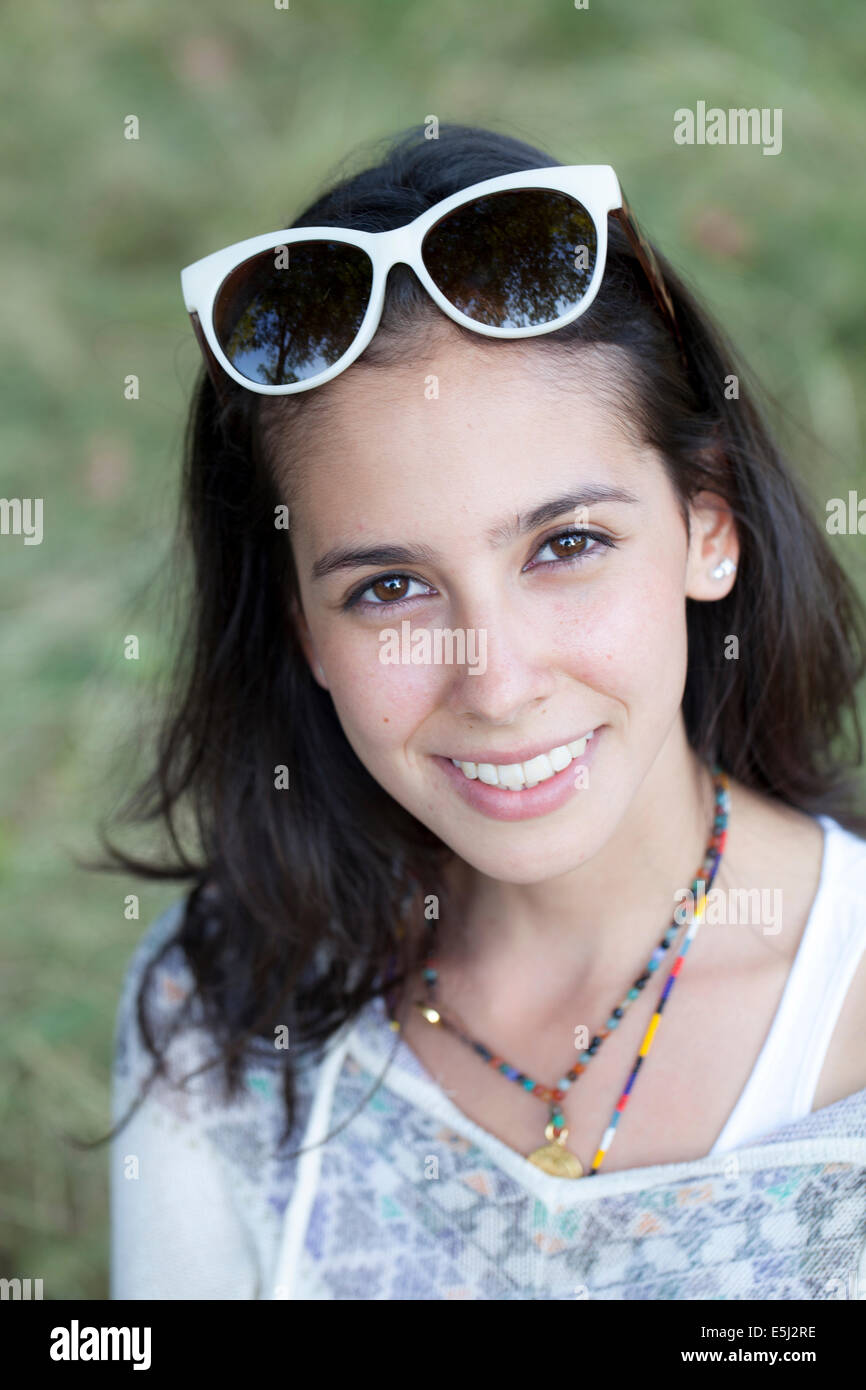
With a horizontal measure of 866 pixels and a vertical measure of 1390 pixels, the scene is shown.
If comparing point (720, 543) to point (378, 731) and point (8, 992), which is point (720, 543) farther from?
point (8, 992)

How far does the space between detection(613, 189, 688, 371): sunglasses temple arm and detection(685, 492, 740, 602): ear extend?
0.20 metres

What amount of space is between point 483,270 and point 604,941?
3.06 ft

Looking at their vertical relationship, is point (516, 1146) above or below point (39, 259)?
below

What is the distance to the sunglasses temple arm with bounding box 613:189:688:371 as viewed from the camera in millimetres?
1460

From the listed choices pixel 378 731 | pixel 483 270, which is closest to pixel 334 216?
pixel 483 270

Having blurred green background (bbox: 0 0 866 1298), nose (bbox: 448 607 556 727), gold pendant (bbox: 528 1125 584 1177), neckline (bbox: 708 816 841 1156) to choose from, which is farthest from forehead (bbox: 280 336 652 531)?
blurred green background (bbox: 0 0 866 1298)

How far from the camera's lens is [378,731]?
1523mm

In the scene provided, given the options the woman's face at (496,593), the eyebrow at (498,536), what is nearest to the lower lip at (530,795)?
the woman's face at (496,593)

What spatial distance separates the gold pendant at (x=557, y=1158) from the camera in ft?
5.37

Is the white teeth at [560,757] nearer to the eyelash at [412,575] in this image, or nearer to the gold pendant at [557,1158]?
the eyelash at [412,575]

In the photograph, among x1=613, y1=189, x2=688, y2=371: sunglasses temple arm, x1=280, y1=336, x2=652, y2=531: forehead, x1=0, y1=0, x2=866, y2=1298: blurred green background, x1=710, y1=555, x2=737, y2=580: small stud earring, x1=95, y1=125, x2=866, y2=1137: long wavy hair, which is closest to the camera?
x1=280, y1=336, x2=652, y2=531: forehead

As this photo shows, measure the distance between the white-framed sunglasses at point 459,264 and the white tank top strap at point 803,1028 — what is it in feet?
2.69

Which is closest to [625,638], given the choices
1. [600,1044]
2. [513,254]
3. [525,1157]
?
[513,254]

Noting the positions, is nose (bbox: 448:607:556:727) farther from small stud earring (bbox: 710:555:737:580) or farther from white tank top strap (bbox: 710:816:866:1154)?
white tank top strap (bbox: 710:816:866:1154)
